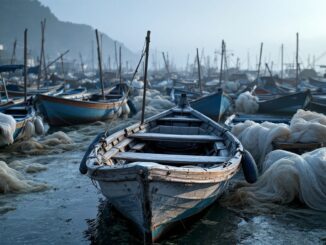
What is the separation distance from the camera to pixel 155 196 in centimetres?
568

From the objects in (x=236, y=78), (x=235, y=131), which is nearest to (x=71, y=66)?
(x=236, y=78)

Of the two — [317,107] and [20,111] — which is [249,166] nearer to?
[20,111]

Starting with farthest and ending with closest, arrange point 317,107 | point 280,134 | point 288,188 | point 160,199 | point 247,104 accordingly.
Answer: point 247,104
point 317,107
point 280,134
point 288,188
point 160,199

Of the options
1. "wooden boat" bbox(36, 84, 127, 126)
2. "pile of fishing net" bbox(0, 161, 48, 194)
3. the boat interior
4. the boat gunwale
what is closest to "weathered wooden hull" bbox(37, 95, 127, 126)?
"wooden boat" bbox(36, 84, 127, 126)

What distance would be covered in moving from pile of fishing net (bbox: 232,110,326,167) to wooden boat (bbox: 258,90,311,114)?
10.9 metres

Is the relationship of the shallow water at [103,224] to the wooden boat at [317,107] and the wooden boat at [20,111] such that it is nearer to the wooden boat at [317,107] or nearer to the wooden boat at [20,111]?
the wooden boat at [20,111]

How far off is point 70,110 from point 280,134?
1204 centimetres

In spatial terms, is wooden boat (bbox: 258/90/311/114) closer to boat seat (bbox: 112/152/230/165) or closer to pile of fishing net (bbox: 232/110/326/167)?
pile of fishing net (bbox: 232/110/326/167)

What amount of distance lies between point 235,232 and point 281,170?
2.07m

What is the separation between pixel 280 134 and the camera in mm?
11289

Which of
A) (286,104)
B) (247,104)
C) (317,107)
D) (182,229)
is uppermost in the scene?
(317,107)

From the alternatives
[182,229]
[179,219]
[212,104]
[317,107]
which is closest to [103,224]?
[182,229]

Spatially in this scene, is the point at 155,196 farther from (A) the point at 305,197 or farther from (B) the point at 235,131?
(B) the point at 235,131

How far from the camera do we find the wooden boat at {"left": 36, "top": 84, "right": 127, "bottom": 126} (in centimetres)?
1886
